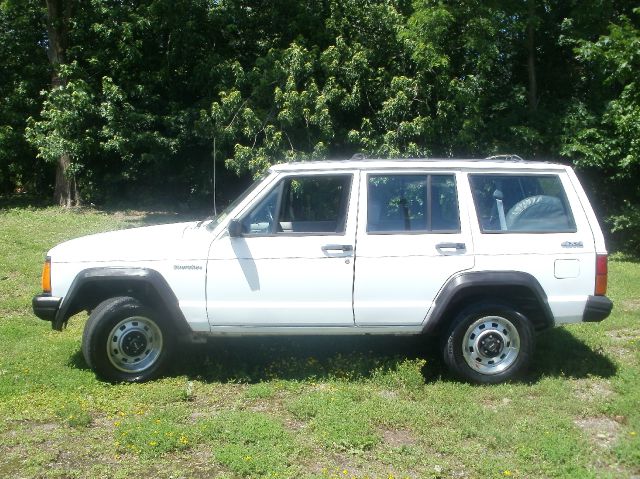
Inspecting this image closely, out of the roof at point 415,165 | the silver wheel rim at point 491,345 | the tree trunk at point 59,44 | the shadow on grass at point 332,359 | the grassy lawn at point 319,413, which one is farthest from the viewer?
the tree trunk at point 59,44

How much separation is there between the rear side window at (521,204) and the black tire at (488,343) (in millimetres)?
731

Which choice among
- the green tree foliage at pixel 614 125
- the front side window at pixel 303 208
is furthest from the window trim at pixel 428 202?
the green tree foliage at pixel 614 125

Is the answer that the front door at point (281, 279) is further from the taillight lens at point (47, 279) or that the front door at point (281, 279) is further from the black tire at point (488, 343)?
the taillight lens at point (47, 279)

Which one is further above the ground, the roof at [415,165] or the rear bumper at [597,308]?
the roof at [415,165]

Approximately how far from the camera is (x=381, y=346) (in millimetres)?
6977

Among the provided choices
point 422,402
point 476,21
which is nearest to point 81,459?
point 422,402

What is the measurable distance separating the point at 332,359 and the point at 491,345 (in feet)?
4.76

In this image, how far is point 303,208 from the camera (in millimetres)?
6199

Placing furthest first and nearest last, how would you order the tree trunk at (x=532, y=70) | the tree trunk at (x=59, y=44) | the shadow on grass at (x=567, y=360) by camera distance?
1. the tree trunk at (x=59, y=44)
2. the tree trunk at (x=532, y=70)
3. the shadow on grass at (x=567, y=360)

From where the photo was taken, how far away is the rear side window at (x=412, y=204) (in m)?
6.00

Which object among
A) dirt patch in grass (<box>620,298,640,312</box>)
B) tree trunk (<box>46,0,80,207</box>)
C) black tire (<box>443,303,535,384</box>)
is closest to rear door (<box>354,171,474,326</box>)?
black tire (<box>443,303,535,384</box>)

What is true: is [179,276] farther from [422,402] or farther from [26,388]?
[422,402]

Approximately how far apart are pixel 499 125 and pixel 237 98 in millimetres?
5126

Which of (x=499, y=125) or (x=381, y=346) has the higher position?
(x=499, y=125)
